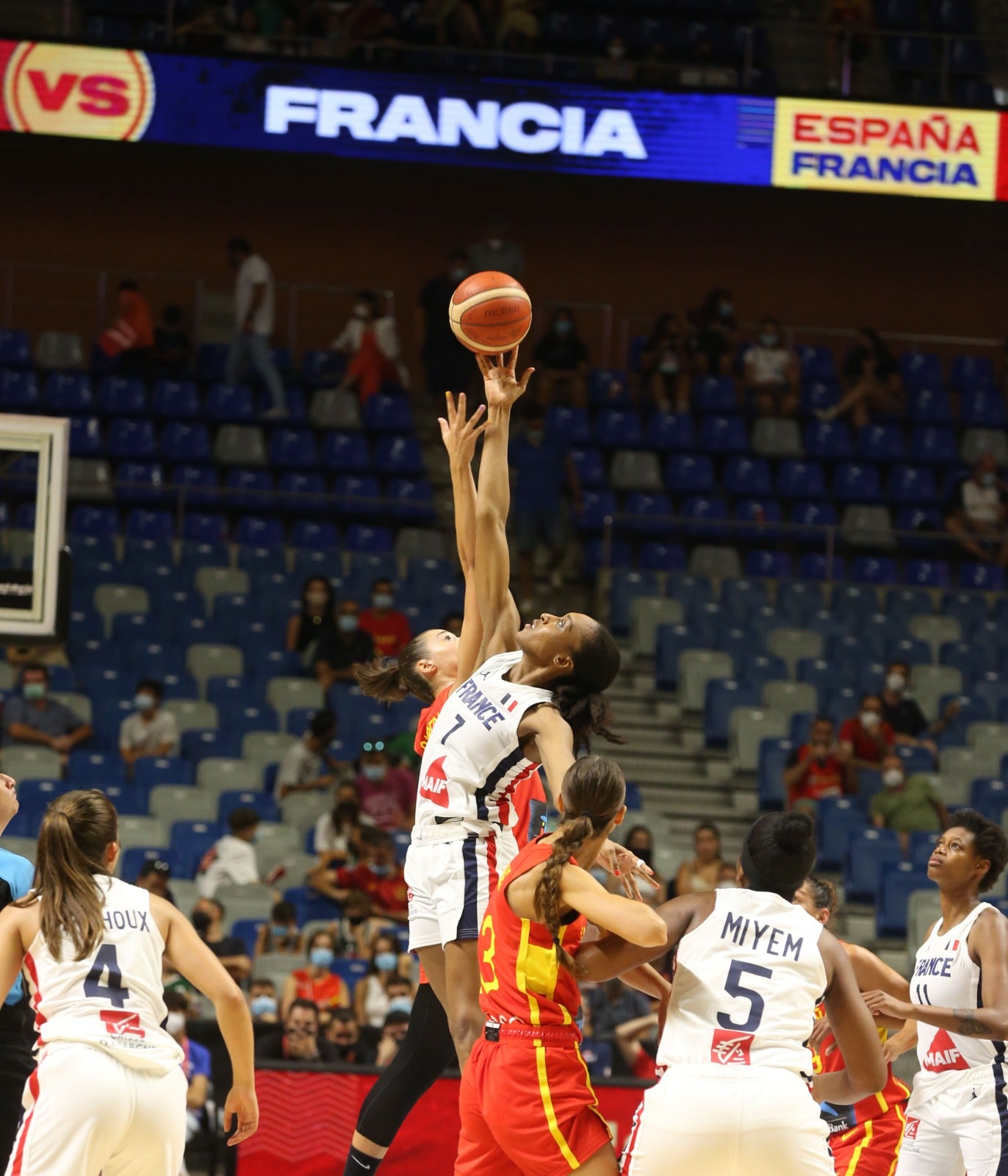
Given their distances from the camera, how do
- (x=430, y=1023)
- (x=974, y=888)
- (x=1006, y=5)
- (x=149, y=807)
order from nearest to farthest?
1. (x=430, y=1023)
2. (x=974, y=888)
3. (x=149, y=807)
4. (x=1006, y=5)

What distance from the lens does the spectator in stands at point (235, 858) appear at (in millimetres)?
10828

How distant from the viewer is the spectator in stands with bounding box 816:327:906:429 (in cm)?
1727

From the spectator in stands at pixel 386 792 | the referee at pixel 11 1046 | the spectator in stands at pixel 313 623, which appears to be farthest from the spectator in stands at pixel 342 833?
the referee at pixel 11 1046

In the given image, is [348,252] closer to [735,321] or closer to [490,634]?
[735,321]

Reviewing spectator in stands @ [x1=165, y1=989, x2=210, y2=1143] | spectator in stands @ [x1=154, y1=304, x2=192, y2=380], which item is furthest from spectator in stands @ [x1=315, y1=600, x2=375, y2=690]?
spectator in stands @ [x1=165, y1=989, x2=210, y2=1143]

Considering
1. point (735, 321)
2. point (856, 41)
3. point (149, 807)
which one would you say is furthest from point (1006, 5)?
point (149, 807)

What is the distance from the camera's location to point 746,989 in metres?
4.49

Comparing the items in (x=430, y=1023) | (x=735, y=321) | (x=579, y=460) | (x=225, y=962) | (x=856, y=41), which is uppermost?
(x=856, y=41)

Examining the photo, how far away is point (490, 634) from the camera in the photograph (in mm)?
5566

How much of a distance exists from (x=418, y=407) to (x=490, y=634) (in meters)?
12.3

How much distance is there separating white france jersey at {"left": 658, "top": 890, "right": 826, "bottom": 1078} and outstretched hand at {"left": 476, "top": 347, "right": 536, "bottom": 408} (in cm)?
181

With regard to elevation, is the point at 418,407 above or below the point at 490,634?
above

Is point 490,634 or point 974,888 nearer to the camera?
point 490,634

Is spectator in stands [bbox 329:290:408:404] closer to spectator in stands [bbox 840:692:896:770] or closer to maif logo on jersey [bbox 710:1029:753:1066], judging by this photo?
spectator in stands [bbox 840:692:896:770]
